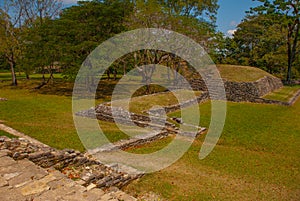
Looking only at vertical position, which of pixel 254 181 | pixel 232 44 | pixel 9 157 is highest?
pixel 232 44

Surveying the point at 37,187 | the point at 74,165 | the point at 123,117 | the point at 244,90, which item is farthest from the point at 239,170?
the point at 244,90

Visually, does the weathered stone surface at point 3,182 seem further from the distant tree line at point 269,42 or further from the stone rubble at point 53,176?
the distant tree line at point 269,42

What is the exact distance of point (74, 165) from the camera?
24.4 ft

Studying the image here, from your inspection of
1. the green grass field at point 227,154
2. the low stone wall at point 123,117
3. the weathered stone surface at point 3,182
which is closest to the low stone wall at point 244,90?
the green grass field at point 227,154

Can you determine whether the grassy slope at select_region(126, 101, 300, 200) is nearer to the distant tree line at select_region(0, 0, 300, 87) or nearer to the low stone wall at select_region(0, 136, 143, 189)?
the low stone wall at select_region(0, 136, 143, 189)

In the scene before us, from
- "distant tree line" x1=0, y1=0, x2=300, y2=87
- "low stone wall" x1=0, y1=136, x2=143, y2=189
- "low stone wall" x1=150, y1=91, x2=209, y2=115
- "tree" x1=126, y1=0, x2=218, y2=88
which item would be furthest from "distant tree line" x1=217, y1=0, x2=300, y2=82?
"low stone wall" x1=0, y1=136, x2=143, y2=189

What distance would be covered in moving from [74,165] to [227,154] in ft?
21.4

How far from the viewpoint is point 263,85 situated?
2503cm

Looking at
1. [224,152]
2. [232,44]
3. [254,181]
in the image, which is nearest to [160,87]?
[224,152]

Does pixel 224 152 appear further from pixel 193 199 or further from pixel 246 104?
pixel 246 104

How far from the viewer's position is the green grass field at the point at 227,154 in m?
7.18

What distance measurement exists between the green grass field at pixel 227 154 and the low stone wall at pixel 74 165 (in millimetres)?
545

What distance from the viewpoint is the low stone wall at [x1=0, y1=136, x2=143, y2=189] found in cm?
666

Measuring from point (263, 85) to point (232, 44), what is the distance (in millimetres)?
22001
